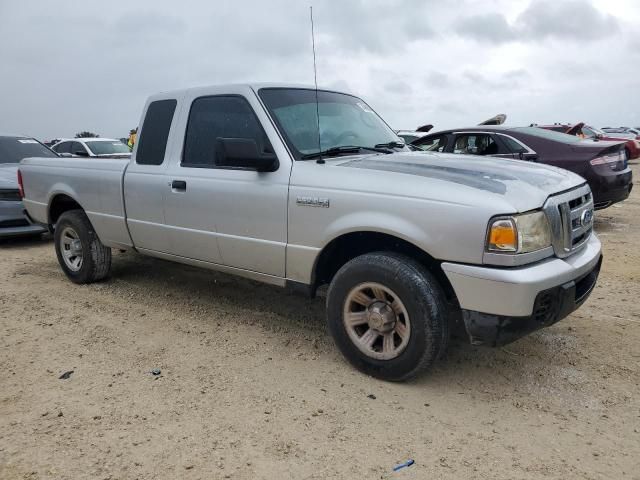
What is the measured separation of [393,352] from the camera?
3.22 meters

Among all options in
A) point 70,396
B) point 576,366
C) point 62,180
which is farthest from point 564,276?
point 62,180

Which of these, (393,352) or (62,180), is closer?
(393,352)

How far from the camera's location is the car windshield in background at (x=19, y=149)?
27.8ft

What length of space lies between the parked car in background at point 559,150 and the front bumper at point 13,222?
20.5ft

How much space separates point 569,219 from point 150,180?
325 cm

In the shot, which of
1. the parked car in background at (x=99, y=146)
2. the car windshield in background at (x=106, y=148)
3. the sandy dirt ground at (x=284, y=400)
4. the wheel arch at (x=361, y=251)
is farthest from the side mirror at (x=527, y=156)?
the car windshield in background at (x=106, y=148)

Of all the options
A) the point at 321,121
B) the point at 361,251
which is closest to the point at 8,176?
the point at 321,121

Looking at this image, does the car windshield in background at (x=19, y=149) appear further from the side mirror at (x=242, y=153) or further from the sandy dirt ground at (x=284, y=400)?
the side mirror at (x=242, y=153)

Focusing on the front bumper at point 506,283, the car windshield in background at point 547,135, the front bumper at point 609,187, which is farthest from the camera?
the car windshield in background at point 547,135

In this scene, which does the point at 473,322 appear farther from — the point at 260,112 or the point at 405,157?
the point at 260,112

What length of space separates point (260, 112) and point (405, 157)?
3.62 feet

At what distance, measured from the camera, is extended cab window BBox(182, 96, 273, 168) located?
388 centimetres

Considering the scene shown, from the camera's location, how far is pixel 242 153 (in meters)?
3.41

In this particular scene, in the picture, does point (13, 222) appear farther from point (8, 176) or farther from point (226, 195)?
point (226, 195)
